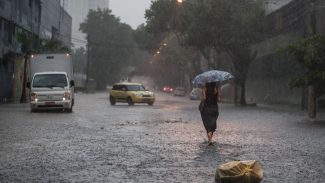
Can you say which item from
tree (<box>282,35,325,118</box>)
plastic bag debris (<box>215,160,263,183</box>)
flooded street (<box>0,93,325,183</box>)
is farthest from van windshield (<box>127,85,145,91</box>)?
plastic bag debris (<box>215,160,263,183</box>)

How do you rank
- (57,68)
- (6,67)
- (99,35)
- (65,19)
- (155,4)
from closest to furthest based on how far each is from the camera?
(57,68) → (6,67) → (155,4) → (65,19) → (99,35)

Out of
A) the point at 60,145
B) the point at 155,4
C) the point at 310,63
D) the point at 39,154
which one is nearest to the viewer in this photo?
the point at 39,154

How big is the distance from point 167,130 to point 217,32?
25417mm

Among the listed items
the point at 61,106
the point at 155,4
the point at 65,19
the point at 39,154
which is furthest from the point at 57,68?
the point at 65,19

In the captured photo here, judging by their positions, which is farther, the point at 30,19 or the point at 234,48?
the point at 30,19

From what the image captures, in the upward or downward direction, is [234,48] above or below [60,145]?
above

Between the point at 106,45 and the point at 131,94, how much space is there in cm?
7920

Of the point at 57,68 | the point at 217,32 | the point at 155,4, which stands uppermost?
the point at 155,4

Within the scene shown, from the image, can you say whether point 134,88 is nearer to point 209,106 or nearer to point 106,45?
point 209,106

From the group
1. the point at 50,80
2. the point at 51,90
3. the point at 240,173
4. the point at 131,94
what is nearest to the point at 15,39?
the point at 131,94

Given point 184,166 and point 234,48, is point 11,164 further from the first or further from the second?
point 234,48

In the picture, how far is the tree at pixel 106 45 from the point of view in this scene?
11900 centimetres

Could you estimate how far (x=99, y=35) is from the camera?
12219 cm

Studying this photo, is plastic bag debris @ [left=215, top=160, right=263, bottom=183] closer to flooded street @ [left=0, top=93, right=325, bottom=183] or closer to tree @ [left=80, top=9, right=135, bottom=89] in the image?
flooded street @ [left=0, top=93, right=325, bottom=183]
